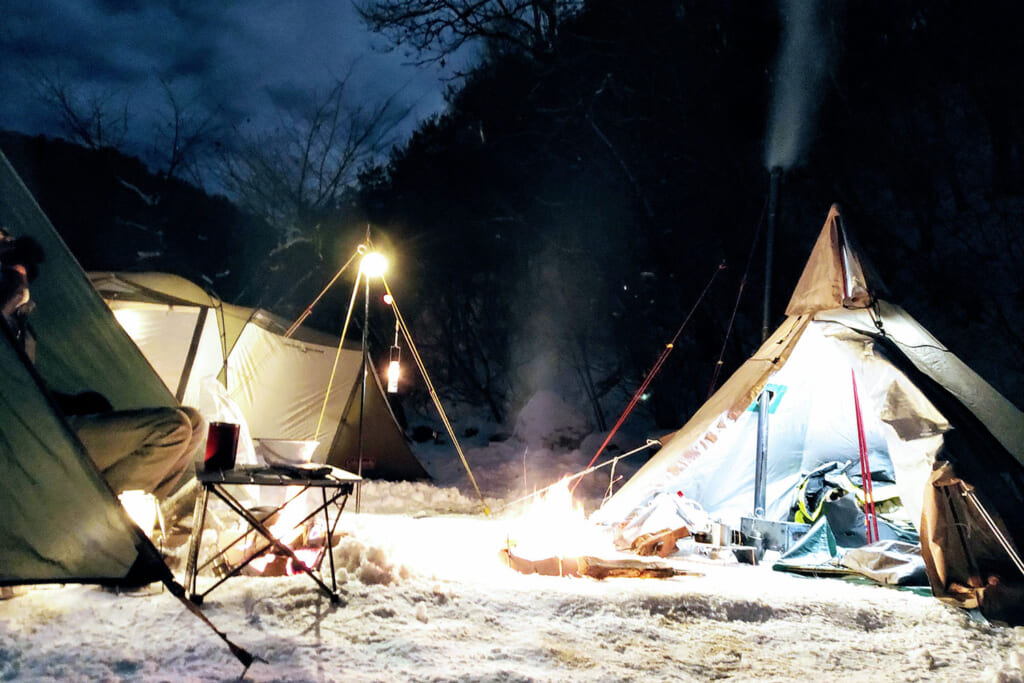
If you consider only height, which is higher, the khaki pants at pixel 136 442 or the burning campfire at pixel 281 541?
the khaki pants at pixel 136 442

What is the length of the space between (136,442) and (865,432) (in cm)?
574

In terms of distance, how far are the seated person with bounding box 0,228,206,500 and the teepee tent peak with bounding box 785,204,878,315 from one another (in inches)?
172

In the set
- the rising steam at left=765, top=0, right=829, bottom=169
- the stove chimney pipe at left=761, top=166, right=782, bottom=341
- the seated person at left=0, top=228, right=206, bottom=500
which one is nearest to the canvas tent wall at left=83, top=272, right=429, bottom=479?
the seated person at left=0, top=228, right=206, bottom=500

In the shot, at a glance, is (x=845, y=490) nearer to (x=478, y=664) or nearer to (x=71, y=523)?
(x=478, y=664)

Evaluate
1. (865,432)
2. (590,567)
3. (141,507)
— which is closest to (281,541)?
(141,507)

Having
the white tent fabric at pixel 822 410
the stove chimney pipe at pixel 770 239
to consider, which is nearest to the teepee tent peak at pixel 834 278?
the white tent fabric at pixel 822 410

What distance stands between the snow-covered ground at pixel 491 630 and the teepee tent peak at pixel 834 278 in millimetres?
2022

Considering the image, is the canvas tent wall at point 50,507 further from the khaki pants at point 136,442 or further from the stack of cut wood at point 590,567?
the stack of cut wood at point 590,567

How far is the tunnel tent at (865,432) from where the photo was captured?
3.70 metres

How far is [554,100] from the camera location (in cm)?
1150

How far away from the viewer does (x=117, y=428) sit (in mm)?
3479

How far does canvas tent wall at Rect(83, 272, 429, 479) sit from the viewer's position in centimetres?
653

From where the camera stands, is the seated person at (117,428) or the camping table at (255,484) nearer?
the camping table at (255,484)

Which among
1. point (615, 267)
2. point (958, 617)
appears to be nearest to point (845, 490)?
point (958, 617)
